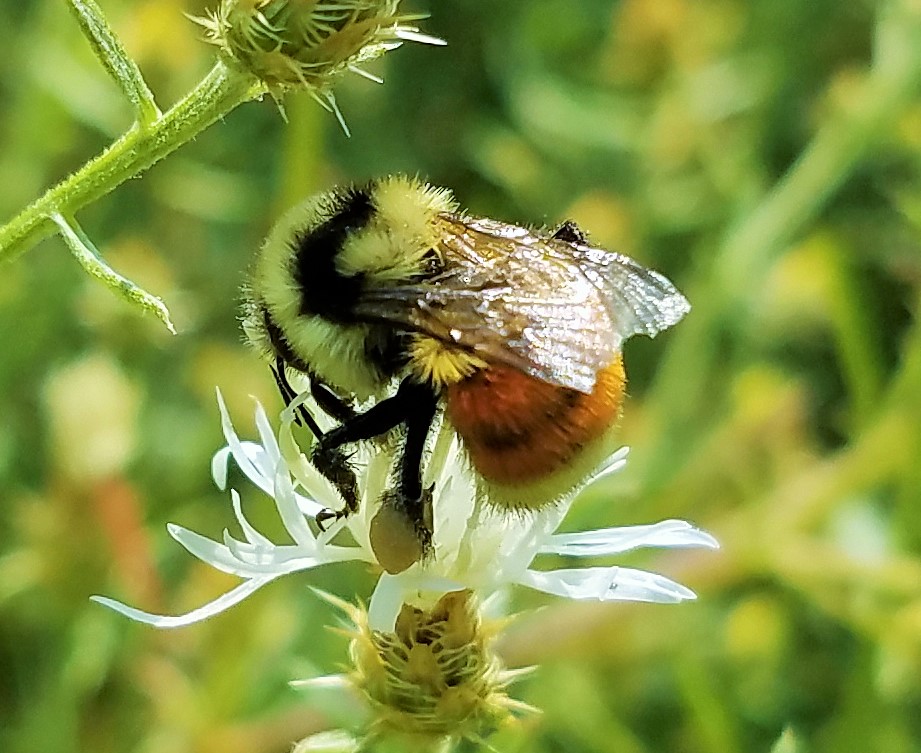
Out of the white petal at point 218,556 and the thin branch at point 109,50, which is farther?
the white petal at point 218,556

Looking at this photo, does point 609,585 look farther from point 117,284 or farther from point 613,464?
point 117,284

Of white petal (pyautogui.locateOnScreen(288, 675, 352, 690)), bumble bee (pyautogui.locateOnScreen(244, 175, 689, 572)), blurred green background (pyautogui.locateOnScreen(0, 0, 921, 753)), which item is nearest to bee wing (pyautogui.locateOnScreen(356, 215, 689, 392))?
bumble bee (pyautogui.locateOnScreen(244, 175, 689, 572))

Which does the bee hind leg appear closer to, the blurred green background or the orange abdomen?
the orange abdomen

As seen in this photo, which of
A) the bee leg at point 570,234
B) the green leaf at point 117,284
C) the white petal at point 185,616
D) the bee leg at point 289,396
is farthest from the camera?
the bee leg at point 570,234

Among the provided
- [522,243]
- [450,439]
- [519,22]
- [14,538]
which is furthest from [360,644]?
[519,22]

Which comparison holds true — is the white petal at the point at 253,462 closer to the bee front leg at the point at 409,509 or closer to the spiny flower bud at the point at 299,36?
the bee front leg at the point at 409,509

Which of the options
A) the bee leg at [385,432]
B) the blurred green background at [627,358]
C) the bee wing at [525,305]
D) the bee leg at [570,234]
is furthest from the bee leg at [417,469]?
the blurred green background at [627,358]

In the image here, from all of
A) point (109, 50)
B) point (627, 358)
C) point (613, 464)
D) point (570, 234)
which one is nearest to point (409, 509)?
point (613, 464)
